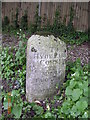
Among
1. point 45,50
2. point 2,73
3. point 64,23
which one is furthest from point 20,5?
point 45,50

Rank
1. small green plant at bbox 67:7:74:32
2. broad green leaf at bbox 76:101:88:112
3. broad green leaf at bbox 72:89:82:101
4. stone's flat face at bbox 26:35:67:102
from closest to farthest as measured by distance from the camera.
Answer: broad green leaf at bbox 76:101:88:112
broad green leaf at bbox 72:89:82:101
stone's flat face at bbox 26:35:67:102
small green plant at bbox 67:7:74:32

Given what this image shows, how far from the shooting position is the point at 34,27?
854 cm

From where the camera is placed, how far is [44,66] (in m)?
3.52

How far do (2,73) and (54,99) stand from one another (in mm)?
1424

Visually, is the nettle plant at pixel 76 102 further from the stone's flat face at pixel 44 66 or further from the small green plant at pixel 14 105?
the small green plant at pixel 14 105

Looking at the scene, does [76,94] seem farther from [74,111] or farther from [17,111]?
[17,111]

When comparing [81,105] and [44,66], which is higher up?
[44,66]

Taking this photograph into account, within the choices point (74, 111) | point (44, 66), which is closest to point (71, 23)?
point (44, 66)

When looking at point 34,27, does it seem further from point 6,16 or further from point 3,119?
point 3,119

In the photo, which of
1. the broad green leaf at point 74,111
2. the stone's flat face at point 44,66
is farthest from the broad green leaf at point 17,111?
the broad green leaf at point 74,111

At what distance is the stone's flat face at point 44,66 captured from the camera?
349 cm

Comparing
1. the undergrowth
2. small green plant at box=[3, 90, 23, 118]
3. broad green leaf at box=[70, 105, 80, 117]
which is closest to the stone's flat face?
the undergrowth

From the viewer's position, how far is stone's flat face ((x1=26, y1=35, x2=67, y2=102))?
349 cm

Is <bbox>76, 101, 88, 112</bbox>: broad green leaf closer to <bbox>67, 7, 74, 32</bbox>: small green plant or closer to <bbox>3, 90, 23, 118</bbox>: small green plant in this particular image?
<bbox>3, 90, 23, 118</bbox>: small green plant
